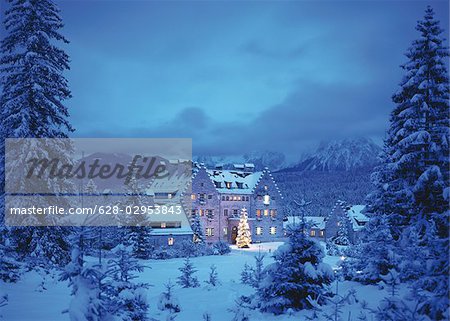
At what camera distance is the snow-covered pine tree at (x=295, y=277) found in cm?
1151

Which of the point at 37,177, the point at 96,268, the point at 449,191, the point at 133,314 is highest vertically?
the point at 37,177

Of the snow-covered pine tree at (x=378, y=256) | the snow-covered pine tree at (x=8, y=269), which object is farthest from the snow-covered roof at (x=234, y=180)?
the snow-covered pine tree at (x=8, y=269)

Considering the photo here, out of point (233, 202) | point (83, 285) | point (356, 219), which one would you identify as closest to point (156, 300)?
point (83, 285)

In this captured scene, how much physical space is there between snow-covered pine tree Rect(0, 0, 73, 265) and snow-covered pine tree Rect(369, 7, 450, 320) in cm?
1745

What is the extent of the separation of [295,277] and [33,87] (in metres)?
16.4

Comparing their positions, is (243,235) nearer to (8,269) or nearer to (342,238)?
(342,238)

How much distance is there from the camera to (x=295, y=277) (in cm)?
1178

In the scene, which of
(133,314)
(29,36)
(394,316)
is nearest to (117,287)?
(133,314)

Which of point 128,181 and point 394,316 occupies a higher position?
point 128,181

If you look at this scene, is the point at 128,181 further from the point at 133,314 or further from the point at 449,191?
the point at 449,191

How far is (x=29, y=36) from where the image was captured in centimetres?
Result: 1831

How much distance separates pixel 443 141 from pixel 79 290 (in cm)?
1571

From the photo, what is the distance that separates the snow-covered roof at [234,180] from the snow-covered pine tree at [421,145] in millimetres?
36317

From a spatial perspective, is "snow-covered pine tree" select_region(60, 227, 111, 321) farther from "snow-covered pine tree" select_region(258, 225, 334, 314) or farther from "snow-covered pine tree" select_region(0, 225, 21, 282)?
"snow-covered pine tree" select_region(0, 225, 21, 282)
